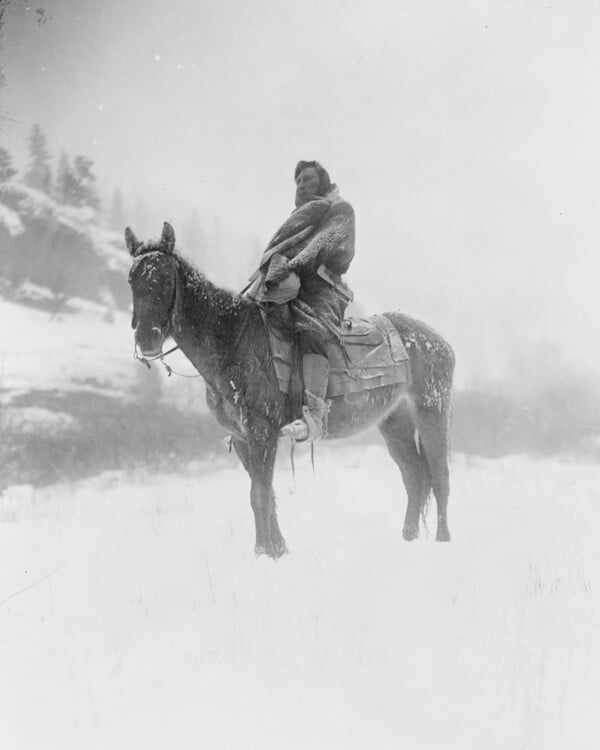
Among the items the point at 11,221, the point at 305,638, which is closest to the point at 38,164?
the point at 11,221

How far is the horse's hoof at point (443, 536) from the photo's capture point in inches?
207

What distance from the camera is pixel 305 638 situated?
316cm

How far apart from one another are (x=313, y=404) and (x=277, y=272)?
1.04 metres

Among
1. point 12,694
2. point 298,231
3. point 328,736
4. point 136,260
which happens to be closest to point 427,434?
point 298,231

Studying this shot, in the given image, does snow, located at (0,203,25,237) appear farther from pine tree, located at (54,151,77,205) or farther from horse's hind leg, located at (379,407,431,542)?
horse's hind leg, located at (379,407,431,542)

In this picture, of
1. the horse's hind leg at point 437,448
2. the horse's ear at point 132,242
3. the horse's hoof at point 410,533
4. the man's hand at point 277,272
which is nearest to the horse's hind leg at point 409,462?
the horse's hoof at point 410,533

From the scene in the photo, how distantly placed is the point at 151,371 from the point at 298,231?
7801 millimetres

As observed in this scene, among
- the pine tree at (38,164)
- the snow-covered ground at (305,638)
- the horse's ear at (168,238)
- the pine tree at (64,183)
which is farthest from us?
the pine tree at (64,183)

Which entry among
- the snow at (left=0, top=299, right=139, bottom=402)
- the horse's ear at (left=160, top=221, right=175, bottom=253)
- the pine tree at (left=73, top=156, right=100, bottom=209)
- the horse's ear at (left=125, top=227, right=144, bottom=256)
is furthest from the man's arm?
the pine tree at (left=73, top=156, right=100, bottom=209)

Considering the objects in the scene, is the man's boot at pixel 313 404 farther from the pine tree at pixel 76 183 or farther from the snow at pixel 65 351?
the pine tree at pixel 76 183

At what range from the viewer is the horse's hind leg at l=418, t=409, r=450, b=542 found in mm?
5441

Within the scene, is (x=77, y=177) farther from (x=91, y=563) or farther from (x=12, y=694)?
(x=12, y=694)

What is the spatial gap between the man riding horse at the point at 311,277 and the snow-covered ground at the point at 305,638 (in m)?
1.22

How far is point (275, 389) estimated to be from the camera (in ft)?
14.5
